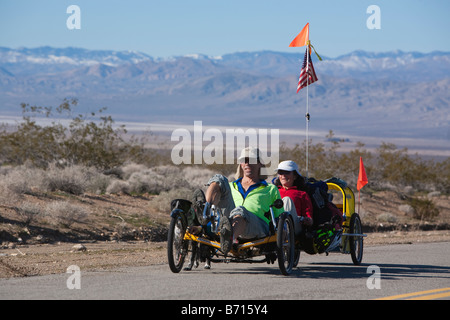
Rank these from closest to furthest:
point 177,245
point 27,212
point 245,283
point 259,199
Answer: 1. point 245,283
2. point 177,245
3. point 259,199
4. point 27,212

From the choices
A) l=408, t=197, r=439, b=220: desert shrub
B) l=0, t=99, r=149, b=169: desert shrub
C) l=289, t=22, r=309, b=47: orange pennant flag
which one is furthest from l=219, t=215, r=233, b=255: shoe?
l=408, t=197, r=439, b=220: desert shrub

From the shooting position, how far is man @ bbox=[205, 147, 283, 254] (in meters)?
9.88

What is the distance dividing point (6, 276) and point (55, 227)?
7562mm

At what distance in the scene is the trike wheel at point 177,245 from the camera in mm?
9828

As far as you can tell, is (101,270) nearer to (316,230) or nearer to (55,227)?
(316,230)

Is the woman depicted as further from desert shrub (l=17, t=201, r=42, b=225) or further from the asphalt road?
desert shrub (l=17, t=201, r=42, b=225)

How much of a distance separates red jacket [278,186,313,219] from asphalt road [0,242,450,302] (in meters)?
0.83

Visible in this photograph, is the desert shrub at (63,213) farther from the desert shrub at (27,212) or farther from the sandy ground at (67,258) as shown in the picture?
the sandy ground at (67,258)

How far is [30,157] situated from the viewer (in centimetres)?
3166

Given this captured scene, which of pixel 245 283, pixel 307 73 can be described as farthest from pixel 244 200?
pixel 307 73

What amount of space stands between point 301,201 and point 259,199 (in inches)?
39.6

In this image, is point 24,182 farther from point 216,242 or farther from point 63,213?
point 216,242

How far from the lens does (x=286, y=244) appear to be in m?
10.4

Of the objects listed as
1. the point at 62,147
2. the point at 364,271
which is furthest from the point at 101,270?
the point at 62,147
